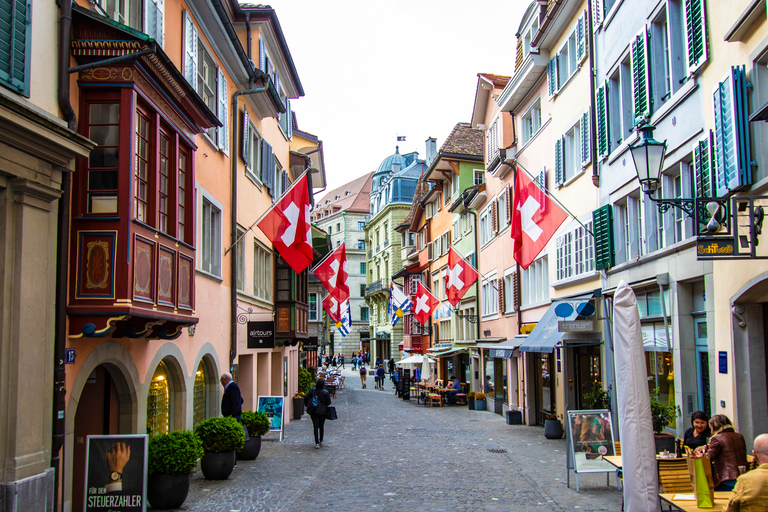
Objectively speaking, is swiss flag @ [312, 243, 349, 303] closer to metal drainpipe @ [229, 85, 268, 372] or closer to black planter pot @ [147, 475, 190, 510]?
metal drainpipe @ [229, 85, 268, 372]

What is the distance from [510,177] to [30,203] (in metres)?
21.0

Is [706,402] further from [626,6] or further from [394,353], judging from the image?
[394,353]

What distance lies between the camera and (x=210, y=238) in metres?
16.1

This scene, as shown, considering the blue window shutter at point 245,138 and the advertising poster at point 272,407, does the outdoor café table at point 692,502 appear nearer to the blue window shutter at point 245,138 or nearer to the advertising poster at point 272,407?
the advertising poster at point 272,407

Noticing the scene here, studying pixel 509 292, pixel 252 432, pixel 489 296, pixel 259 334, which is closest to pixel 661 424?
pixel 252 432

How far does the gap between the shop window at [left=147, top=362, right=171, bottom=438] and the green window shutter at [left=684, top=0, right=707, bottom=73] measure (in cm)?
1032

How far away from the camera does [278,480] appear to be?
42.2 feet

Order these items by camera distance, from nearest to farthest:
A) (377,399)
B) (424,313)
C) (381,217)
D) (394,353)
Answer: (424,313)
(377,399)
(394,353)
(381,217)

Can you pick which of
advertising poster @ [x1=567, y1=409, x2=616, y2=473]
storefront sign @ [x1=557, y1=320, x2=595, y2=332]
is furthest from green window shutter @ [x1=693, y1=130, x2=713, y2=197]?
storefront sign @ [x1=557, y1=320, x2=595, y2=332]

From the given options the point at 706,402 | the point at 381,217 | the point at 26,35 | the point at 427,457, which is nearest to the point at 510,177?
the point at 427,457

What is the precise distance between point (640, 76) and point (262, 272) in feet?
42.3

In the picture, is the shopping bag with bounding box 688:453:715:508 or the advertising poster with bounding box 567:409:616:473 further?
the advertising poster with bounding box 567:409:616:473

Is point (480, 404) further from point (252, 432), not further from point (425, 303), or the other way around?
point (252, 432)

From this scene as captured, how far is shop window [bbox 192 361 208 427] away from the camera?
1529 cm
